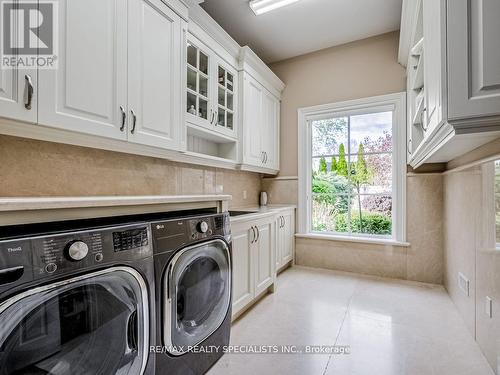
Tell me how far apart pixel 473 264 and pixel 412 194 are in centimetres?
116

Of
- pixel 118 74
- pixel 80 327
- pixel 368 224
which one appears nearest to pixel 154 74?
pixel 118 74

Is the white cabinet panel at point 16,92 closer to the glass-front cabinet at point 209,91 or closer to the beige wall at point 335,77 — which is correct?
the glass-front cabinet at point 209,91

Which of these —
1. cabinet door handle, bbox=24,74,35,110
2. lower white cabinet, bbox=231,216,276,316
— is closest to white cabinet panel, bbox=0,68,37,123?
cabinet door handle, bbox=24,74,35,110

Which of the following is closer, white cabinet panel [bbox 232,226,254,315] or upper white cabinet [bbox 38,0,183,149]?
upper white cabinet [bbox 38,0,183,149]

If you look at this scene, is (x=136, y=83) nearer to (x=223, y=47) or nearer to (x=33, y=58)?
(x=33, y=58)

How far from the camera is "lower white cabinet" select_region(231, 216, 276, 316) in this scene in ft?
6.35

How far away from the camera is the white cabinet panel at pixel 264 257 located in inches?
88.2

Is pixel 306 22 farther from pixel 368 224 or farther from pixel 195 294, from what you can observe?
pixel 195 294

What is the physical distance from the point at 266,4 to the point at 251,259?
7.56 ft

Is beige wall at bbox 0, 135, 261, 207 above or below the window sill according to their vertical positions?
above

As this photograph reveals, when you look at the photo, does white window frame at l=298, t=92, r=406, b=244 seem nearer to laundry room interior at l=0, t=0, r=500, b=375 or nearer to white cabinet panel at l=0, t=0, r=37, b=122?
laundry room interior at l=0, t=0, r=500, b=375

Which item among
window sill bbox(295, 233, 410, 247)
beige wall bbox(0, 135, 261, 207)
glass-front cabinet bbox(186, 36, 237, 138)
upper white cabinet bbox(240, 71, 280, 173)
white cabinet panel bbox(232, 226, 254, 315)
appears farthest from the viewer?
window sill bbox(295, 233, 410, 247)

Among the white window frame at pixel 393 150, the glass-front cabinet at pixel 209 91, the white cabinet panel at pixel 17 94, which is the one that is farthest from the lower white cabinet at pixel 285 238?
the white cabinet panel at pixel 17 94

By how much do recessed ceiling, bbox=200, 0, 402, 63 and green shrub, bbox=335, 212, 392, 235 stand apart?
84.3 inches
